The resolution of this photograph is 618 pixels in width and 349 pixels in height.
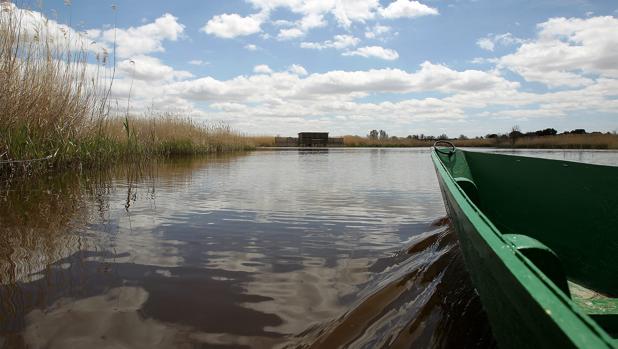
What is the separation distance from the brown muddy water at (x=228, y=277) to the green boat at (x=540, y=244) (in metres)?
0.45

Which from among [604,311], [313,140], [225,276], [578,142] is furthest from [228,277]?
[313,140]

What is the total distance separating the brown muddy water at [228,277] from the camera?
1.70 m

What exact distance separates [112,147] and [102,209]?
20.3 feet

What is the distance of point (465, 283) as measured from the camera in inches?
91.7

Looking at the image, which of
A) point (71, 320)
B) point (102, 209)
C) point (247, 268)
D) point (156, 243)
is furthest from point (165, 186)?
point (71, 320)

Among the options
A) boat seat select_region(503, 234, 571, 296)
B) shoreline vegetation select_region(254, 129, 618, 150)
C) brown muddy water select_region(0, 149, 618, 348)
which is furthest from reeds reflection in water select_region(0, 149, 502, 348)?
shoreline vegetation select_region(254, 129, 618, 150)

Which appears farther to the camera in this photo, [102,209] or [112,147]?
[112,147]

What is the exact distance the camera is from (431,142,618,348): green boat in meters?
0.78

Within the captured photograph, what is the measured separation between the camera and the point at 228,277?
2338 millimetres

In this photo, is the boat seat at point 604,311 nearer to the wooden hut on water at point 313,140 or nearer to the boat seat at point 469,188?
the boat seat at point 469,188

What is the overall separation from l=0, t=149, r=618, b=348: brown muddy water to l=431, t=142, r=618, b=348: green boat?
1.46 feet

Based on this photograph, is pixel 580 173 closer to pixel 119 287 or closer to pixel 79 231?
pixel 119 287

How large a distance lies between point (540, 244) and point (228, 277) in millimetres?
1674

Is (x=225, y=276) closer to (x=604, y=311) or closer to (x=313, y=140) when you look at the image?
(x=604, y=311)
